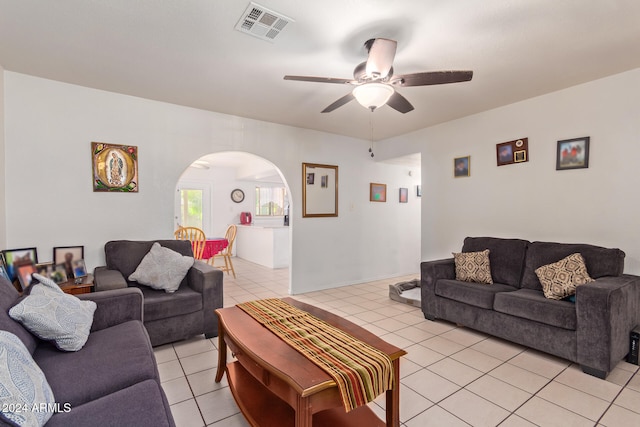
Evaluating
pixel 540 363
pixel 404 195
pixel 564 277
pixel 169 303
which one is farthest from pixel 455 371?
pixel 404 195

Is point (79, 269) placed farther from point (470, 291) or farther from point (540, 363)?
point (540, 363)

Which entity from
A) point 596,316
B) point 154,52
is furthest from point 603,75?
point 154,52

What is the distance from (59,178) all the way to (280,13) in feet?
8.96

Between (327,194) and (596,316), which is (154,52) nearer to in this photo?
(327,194)

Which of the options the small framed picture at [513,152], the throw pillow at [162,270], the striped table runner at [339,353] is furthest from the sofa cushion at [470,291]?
the throw pillow at [162,270]

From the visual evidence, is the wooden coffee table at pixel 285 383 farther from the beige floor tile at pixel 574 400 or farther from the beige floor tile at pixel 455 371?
the beige floor tile at pixel 574 400

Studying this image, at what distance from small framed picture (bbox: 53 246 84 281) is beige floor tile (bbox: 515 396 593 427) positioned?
379 cm

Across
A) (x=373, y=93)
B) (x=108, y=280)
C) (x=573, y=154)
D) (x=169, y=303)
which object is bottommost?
(x=169, y=303)

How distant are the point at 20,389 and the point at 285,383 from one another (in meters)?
0.92

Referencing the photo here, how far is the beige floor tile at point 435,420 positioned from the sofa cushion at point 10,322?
6.66 feet

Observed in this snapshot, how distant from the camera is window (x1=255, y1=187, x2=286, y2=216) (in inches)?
343

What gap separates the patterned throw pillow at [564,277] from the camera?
98.8 inches

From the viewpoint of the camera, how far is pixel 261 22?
201 cm

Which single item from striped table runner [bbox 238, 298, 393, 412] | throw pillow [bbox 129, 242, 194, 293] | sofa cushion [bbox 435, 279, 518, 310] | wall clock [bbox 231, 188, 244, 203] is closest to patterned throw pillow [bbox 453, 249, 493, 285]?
sofa cushion [bbox 435, 279, 518, 310]
